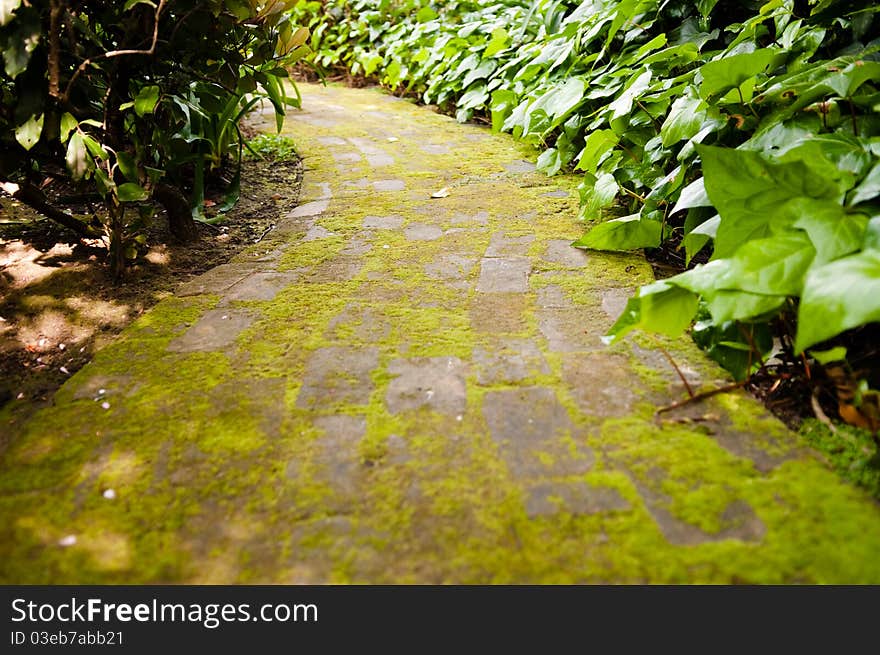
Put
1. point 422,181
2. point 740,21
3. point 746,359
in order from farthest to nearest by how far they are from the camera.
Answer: point 422,181, point 740,21, point 746,359

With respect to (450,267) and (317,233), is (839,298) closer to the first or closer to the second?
(450,267)

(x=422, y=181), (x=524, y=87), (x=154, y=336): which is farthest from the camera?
(x=524, y=87)

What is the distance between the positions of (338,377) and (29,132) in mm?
1129

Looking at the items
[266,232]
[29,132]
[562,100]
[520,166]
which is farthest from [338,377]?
[520,166]

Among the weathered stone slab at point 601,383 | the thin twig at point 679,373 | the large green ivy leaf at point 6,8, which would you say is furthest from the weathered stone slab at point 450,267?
the large green ivy leaf at point 6,8

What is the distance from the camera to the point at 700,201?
1691 millimetres

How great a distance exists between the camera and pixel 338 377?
160 cm

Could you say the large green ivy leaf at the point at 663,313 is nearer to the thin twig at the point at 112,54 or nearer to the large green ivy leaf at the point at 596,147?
the large green ivy leaf at the point at 596,147

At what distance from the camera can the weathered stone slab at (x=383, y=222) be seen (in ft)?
8.61

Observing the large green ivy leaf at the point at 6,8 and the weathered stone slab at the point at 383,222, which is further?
the weathered stone slab at the point at 383,222

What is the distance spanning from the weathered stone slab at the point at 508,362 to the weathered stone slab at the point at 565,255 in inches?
23.2

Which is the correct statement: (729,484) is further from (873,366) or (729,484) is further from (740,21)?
(740,21)
